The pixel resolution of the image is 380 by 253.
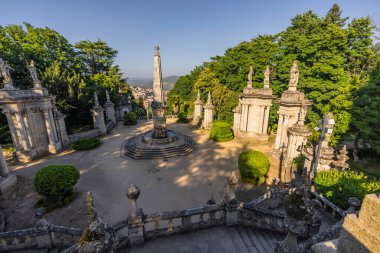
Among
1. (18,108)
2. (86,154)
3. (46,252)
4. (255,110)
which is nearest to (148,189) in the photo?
(46,252)

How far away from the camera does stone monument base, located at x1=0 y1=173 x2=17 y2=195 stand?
1149 centimetres

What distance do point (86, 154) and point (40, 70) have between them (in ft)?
44.7

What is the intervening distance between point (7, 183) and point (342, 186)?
19268 millimetres

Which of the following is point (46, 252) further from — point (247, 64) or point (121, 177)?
point (247, 64)

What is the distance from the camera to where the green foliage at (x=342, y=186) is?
25.1ft

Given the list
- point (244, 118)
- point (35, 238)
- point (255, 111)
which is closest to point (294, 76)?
point (255, 111)

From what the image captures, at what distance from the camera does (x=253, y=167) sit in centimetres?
1202

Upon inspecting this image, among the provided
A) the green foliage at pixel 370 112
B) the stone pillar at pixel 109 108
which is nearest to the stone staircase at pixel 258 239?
the green foliage at pixel 370 112

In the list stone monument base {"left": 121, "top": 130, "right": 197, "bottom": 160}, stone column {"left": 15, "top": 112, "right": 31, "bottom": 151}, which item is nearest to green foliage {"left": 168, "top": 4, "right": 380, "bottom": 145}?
stone monument base {"left": 121, "top": 130, "right": 197, "bottom": 160}

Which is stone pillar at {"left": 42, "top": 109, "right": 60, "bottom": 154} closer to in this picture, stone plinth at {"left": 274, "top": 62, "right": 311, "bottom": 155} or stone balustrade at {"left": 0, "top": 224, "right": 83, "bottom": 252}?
stone balustrade at {"left": 0, "top": 224, "right": 83, "bottom": 252}

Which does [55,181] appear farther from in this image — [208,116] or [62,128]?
[208,116]

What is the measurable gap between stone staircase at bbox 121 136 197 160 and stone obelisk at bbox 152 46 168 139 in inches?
77.1

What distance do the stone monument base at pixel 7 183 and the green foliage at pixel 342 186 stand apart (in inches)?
724

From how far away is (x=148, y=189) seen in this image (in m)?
12.0
